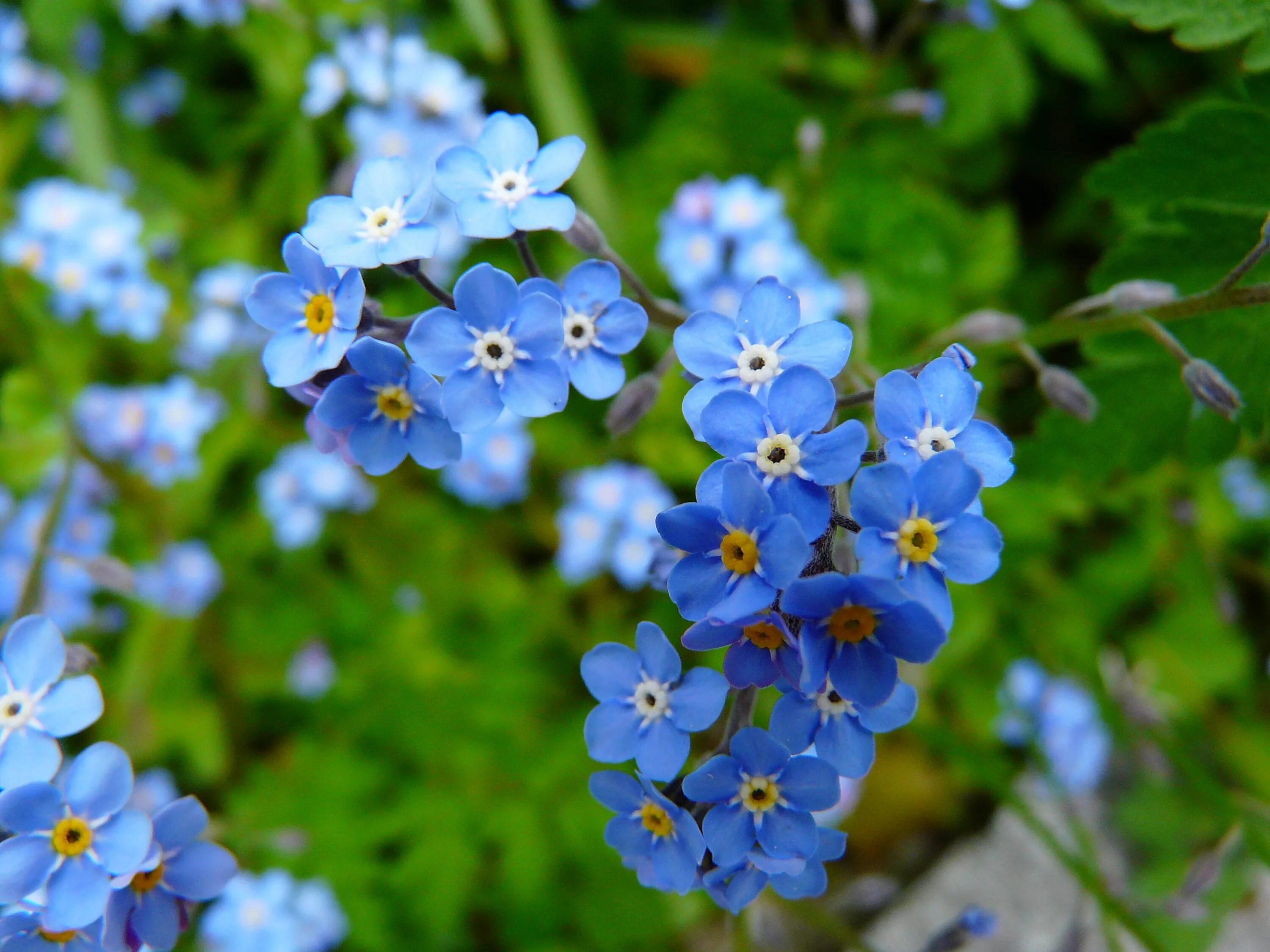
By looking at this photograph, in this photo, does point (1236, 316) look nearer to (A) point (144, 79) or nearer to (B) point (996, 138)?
(B) point (996, 138)

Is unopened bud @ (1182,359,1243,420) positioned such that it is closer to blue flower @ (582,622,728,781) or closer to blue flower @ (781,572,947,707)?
blue flower @ (781,572,947,707)

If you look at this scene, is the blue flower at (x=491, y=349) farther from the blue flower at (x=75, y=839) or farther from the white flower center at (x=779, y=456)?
the blue flower at (x=75, y=839)

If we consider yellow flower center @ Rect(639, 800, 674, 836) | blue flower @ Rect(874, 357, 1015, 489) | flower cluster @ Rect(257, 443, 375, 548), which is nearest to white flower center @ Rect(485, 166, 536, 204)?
blue flower @ Rect(874, 357, 1015, 489)

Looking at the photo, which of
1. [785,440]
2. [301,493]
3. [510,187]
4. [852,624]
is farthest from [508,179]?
[301,493]

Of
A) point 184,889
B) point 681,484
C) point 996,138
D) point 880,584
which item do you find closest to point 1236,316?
point 880,584

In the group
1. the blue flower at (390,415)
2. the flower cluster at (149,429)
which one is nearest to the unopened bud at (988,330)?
the blue flower at (390,415)

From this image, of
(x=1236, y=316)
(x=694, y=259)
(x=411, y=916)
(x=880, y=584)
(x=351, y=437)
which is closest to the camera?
(x=880, y=584)

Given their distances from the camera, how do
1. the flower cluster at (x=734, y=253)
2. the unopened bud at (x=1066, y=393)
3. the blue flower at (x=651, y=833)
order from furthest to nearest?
the flower cluster at (x=734, y=253) < the unopened bud at (x=1066, y=393) < the blue flower at (x=651, y=833)
